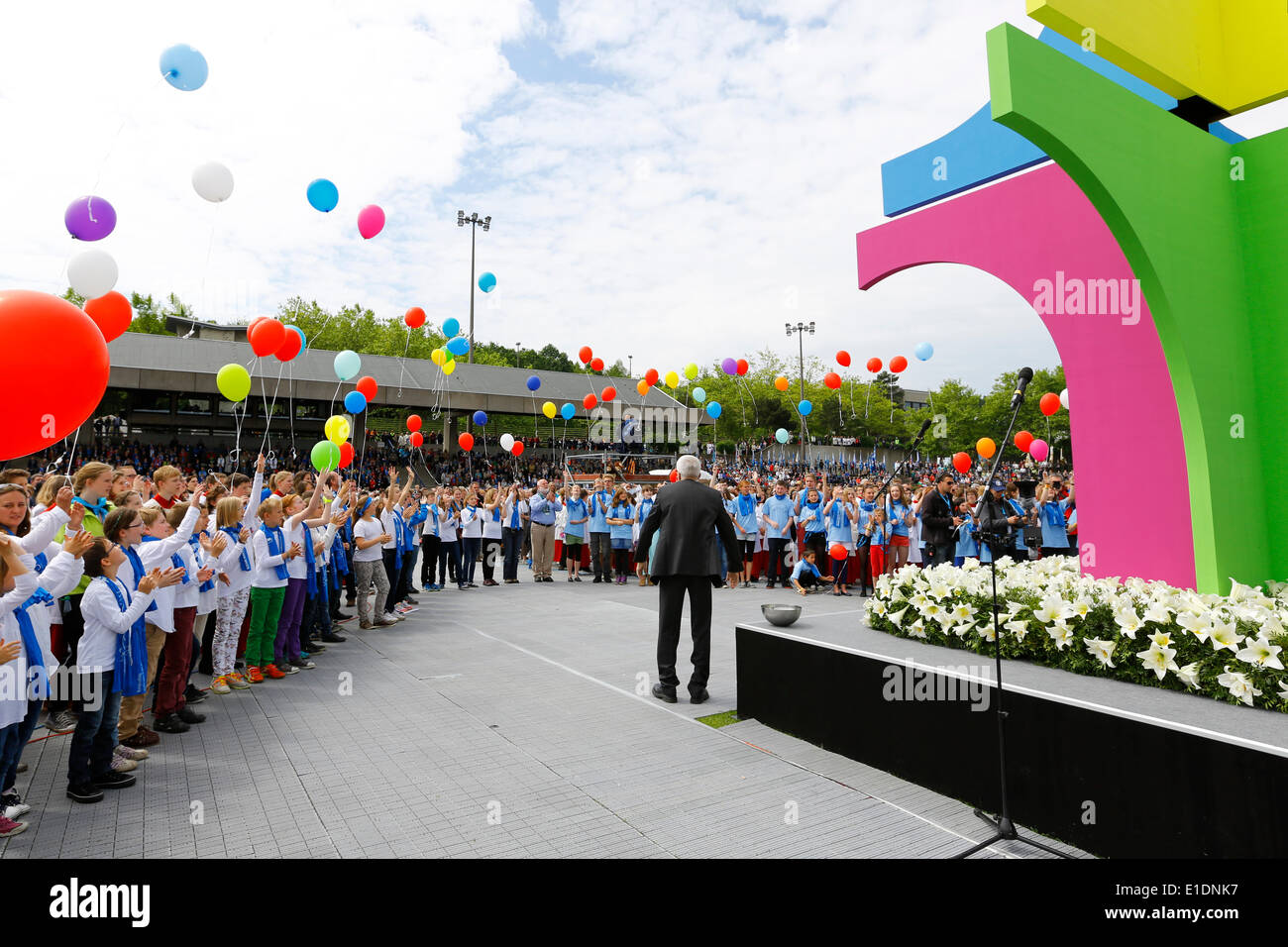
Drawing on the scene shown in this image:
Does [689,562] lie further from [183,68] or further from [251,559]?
[183,68]

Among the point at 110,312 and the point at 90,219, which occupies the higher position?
the point at 90,219

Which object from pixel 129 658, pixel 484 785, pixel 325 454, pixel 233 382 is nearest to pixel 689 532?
pixel 484 785

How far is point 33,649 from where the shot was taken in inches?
151

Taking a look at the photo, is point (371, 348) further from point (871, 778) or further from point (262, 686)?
point (871, 778)

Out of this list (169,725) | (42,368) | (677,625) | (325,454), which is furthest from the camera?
(325,454)

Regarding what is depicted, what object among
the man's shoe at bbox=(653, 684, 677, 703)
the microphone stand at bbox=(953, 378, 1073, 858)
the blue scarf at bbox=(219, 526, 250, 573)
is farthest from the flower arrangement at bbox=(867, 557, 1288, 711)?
the blue scarf at bbox=(219, 526, 250, 573)

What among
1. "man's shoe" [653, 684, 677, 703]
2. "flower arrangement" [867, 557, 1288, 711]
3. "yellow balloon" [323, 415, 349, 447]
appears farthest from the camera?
"yellow balloon" [323, 415, 349, 447]

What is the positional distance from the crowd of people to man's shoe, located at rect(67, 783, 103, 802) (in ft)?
0.04

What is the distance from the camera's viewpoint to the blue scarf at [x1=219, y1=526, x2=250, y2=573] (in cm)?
636

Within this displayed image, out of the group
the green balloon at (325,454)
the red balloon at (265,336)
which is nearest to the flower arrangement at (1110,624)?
the green balloon at (325,454)

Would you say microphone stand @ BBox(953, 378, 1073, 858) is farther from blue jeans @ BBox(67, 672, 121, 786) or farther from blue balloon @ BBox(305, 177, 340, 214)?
blue balloon @ BBox(305, 177, 340, 214)

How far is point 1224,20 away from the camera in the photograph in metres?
5.65

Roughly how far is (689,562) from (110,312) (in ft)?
19.8
